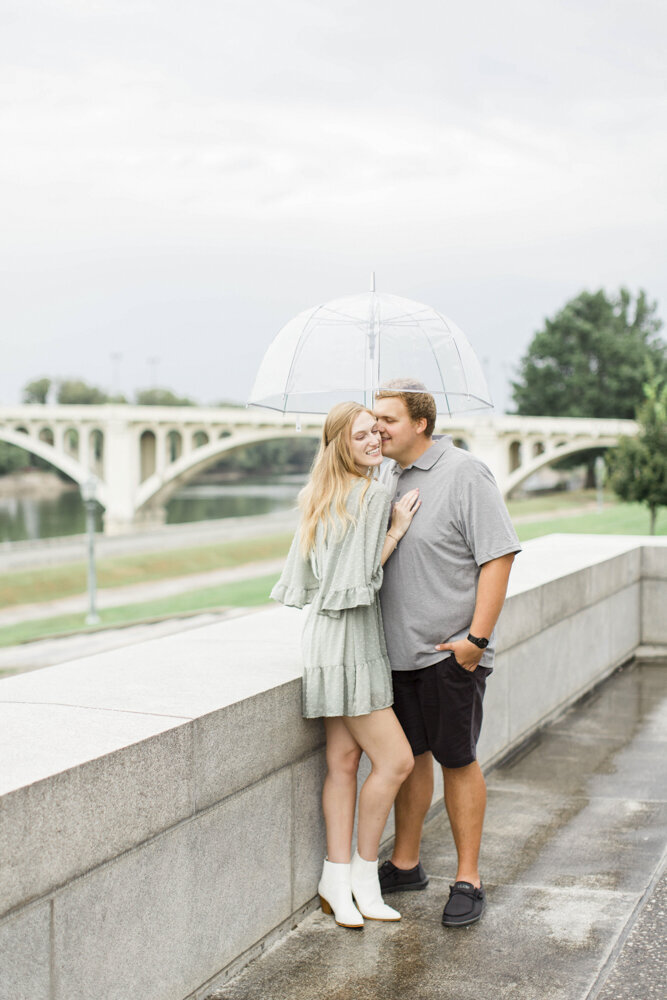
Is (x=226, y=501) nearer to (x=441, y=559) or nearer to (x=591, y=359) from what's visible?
(x=591, y=359)

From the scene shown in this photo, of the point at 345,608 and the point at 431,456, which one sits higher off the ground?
the point at 431,456

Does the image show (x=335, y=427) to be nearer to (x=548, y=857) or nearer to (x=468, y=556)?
(x=468, y=556)

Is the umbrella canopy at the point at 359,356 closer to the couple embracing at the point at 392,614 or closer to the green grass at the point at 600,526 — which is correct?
the couple embracing at the point at 392,614

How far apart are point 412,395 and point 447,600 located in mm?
628

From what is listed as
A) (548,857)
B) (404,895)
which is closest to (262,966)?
(404,895)

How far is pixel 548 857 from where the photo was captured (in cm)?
381

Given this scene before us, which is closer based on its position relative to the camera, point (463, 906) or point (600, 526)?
point (463, 906)

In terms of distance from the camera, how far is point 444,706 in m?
3.21

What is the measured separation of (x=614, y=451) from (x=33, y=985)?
35.7 meters

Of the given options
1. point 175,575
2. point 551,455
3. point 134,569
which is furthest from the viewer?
point 551,455

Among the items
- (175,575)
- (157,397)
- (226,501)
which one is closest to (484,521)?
(175,575)

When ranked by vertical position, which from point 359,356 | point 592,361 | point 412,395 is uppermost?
point 592,361

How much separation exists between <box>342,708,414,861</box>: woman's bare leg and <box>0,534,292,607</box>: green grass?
28639 millimetres

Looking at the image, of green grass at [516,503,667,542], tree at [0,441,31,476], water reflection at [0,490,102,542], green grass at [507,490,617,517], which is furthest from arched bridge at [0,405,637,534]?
tree at [0,441,31,476]
